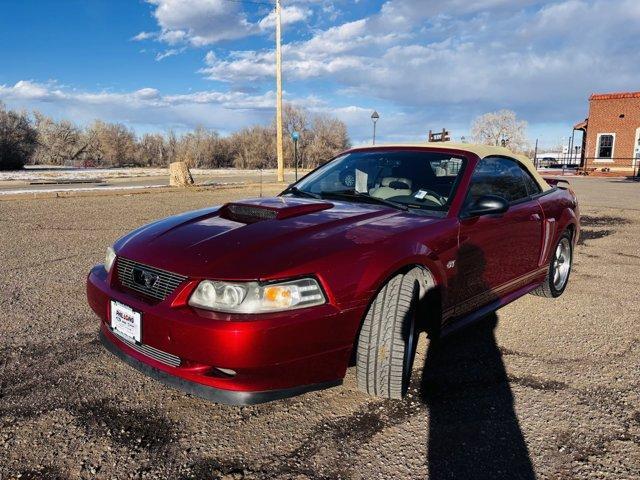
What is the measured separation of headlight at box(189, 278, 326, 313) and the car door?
121 centimetres

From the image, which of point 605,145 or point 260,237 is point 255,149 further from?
point 260,237

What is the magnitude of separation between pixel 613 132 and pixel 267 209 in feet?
122

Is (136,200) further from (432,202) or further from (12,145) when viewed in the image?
(12,145)

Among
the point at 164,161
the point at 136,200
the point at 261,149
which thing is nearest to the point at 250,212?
the point at 136,200

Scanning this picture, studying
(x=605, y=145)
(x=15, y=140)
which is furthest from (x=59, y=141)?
(x=605, y=145)

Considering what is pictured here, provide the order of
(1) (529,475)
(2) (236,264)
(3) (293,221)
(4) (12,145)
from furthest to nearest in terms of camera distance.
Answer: (4) (12,145), (3) (293,221), (2) (236,264), (1) (529,475)

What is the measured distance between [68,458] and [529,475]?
6.52 ft

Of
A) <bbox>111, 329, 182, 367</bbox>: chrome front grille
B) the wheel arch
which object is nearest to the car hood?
the wheel arch

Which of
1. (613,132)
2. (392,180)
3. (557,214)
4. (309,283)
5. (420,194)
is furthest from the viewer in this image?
(613,132)

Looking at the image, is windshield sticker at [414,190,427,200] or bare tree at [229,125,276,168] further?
bare tree at [229,125,276,168]

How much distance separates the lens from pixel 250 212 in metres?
3.04

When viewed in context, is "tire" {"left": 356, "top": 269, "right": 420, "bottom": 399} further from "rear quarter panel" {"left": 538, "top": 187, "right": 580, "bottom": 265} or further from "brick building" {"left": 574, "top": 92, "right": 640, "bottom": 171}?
"brick building" {"left": 574, "top": 92, "right": 640, "bottom": 171}

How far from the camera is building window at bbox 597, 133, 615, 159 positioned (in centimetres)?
3341

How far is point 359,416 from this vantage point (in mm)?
2494
